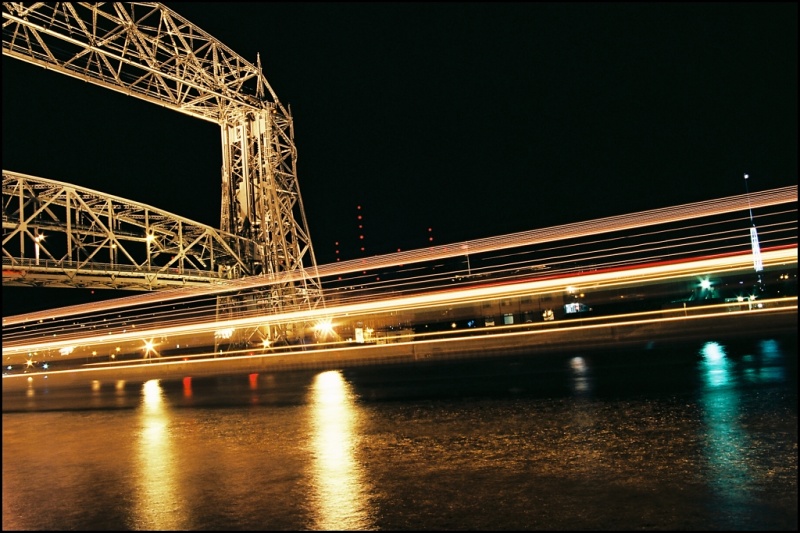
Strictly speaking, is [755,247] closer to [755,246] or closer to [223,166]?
[755,246]

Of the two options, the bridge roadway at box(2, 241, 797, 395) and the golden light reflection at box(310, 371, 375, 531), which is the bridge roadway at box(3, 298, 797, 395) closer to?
the bridge roadway at box(2, 241, 797, 395)

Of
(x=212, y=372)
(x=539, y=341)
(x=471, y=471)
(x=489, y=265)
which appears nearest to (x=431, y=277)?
(x=489, y=265)

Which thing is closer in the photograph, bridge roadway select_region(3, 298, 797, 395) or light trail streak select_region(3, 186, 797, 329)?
light trail streak select_region(3, 186, 797, 329)

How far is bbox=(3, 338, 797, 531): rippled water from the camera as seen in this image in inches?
153

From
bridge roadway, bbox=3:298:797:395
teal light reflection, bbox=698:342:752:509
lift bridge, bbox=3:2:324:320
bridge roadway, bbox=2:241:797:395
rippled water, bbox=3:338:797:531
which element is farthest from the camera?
lift bridge, bbox=3:2:324:320

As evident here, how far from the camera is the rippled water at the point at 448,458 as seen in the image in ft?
12.8

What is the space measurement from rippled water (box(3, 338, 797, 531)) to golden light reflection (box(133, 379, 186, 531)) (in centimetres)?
2

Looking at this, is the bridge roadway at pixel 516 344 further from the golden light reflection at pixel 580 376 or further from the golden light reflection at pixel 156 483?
the golden light reflection at pixel 156 483

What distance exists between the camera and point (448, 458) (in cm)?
533

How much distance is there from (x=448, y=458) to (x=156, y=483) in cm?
254

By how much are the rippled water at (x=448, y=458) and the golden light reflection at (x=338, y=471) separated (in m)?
0.02

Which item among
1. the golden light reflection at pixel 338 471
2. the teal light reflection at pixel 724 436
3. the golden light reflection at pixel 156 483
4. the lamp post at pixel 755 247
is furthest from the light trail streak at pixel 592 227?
the golden light reflection at pixel 156 483

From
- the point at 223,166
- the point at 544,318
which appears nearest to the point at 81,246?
the point at 223,166

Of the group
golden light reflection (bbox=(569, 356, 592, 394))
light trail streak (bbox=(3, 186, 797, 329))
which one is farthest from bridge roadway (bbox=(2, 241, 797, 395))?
light trail streak (bbox=(3, 186, 797, 329))
